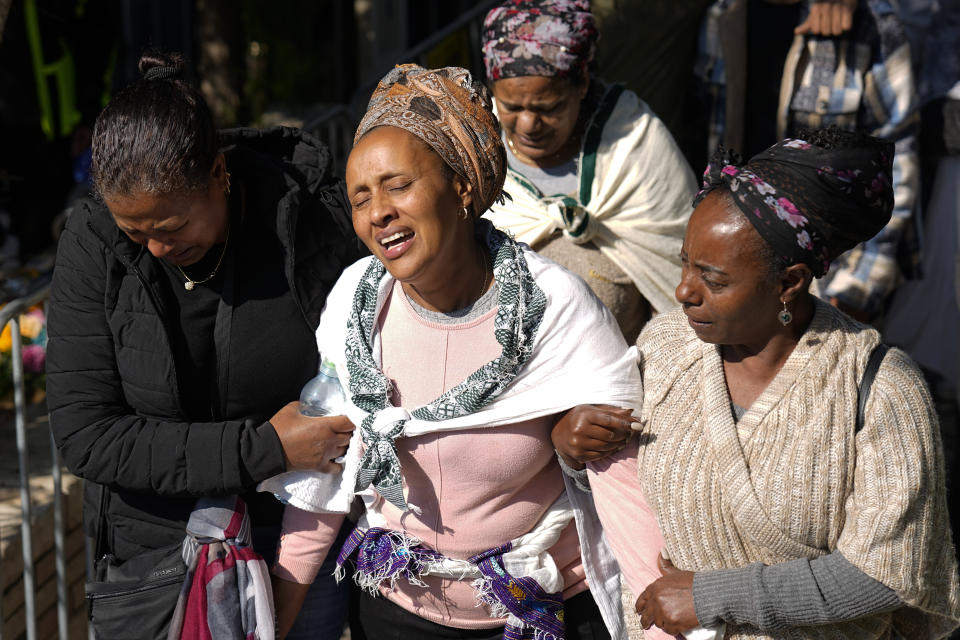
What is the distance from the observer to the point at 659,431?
215cm

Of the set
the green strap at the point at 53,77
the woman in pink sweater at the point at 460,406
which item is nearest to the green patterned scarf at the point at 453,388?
the woman in pink sweater at the point at 460,406

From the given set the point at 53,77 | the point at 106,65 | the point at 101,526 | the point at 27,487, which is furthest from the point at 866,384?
the point at 106,65

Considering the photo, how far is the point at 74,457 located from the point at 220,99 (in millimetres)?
5532

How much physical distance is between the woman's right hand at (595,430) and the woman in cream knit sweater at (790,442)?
0.08 metres

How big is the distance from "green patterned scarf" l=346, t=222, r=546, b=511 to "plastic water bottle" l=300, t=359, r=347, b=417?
10cm

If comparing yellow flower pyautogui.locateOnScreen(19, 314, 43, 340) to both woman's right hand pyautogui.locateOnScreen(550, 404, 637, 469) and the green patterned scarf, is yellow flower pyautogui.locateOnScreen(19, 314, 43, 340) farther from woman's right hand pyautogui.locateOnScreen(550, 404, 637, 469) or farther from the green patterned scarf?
woman's right hand pyautogui.locateOnScreen(550, 404, 637, 469)

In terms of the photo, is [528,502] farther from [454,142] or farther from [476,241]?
[454,142]

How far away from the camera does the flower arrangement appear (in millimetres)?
5004

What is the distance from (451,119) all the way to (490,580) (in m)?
1.04

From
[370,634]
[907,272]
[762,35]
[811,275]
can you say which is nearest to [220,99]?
[762,35]

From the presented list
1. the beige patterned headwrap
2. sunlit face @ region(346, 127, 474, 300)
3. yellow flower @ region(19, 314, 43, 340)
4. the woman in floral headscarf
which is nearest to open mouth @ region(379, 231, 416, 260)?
sunlit face @ region(346, 127, 474, 300)

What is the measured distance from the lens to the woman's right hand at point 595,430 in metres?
2.11

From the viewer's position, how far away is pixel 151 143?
2.23 metres

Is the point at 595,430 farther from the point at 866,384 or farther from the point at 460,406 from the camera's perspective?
the point at 866,384
